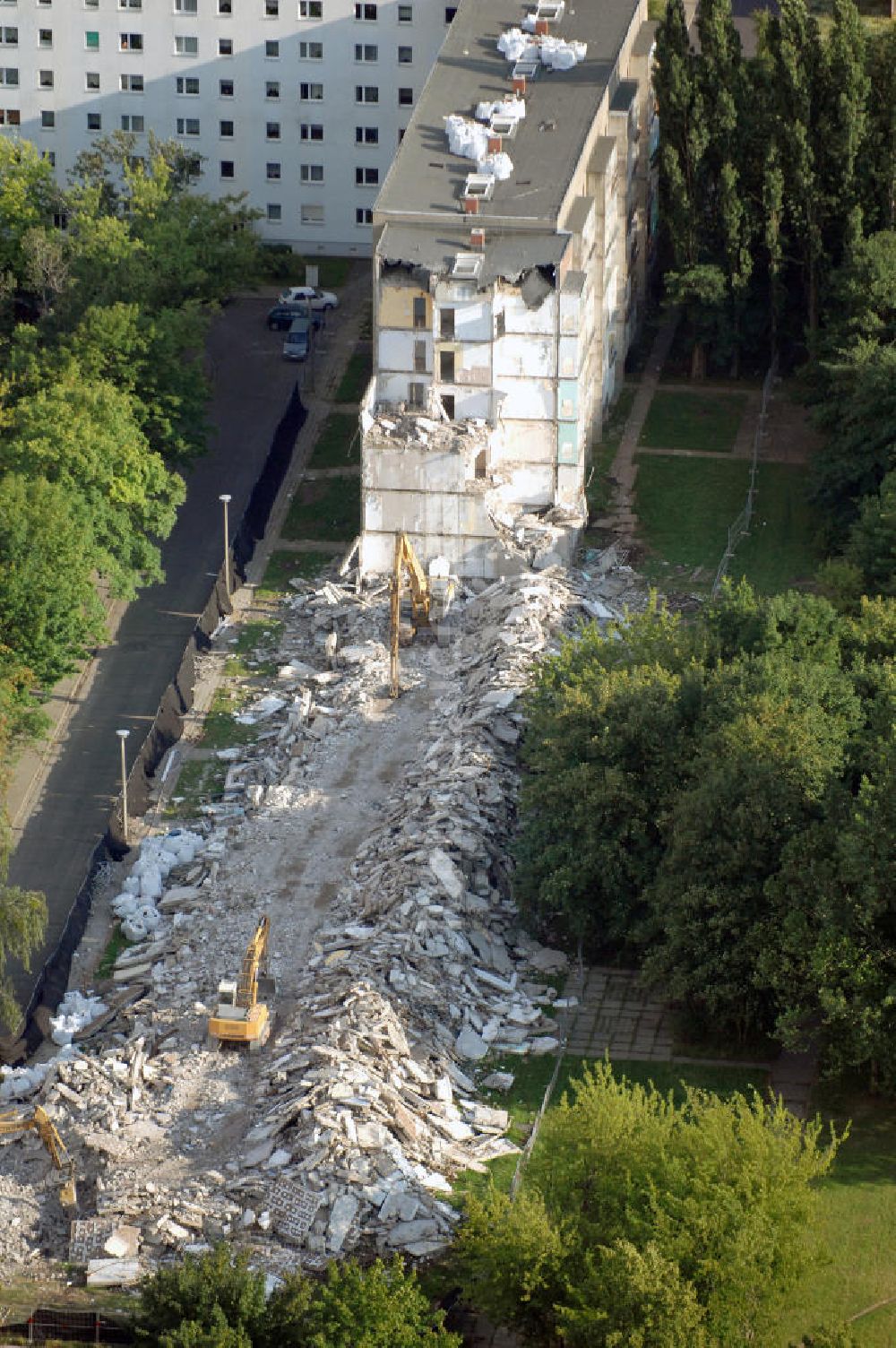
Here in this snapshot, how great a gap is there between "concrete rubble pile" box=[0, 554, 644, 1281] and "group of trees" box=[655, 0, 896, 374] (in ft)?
64.5

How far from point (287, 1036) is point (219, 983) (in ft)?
11.6

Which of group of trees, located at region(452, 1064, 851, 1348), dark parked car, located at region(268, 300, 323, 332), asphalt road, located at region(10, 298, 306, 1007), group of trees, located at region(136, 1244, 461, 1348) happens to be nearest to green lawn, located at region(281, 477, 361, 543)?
asphalt road, located at region(10, 298, 306, 1007)

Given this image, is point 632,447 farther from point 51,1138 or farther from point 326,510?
point 51,1138

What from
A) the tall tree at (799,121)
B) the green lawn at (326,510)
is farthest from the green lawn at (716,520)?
the green lawn at (326,510)

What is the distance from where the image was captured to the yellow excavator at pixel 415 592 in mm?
92500

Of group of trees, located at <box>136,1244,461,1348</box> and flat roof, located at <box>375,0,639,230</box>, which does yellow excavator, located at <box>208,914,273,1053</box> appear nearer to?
group of trees, located at <box>136,1244,461,1348</box>

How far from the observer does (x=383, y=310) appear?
98.9 metres

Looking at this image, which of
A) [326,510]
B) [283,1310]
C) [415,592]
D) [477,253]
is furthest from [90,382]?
[283,1310]

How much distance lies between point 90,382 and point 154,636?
9.24 meters

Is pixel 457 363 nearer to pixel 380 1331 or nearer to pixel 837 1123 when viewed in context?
pixel 837 1123

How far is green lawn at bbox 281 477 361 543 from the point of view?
10525 cm

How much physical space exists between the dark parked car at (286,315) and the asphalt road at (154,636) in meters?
0.70

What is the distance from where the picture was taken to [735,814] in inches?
2852

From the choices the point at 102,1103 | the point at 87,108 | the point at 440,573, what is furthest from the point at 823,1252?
the point at 87,108
